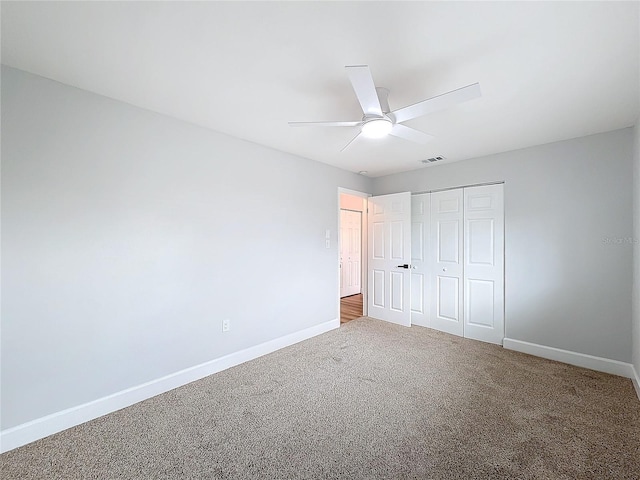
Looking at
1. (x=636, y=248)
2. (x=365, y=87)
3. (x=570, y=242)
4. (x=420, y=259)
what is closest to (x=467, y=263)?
(x=420, y=259)

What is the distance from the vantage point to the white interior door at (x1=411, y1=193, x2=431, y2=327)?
4184 millimetres

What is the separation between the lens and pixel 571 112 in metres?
2.35

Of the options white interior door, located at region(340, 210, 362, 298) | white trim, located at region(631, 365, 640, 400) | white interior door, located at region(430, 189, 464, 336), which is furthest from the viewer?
white interior door, located at region(340, 210, 362, 298)

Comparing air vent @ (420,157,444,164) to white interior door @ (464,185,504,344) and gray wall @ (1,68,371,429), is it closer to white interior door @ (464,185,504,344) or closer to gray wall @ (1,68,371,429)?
white interior door @ (464,185,504,344)

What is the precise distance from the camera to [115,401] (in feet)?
7.04

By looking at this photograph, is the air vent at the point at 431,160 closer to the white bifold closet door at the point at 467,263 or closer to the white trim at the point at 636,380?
the white bifold closet door at the point at 467,263

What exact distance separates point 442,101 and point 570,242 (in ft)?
8.41

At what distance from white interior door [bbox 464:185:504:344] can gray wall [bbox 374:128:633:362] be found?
10 cm

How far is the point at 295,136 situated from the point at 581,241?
3244mm

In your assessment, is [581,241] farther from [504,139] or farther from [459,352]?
[459,352]

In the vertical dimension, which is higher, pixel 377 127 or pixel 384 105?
pixel 384 105

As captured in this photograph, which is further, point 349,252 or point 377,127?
point 349,252

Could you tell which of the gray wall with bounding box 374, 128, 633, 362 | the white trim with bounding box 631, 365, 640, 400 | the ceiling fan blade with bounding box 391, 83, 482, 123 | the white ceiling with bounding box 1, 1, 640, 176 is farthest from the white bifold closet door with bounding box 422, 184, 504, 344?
the ceiling fan blade with bounding box 391, 83, 482, 123

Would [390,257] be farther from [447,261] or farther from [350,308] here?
[350,308]
